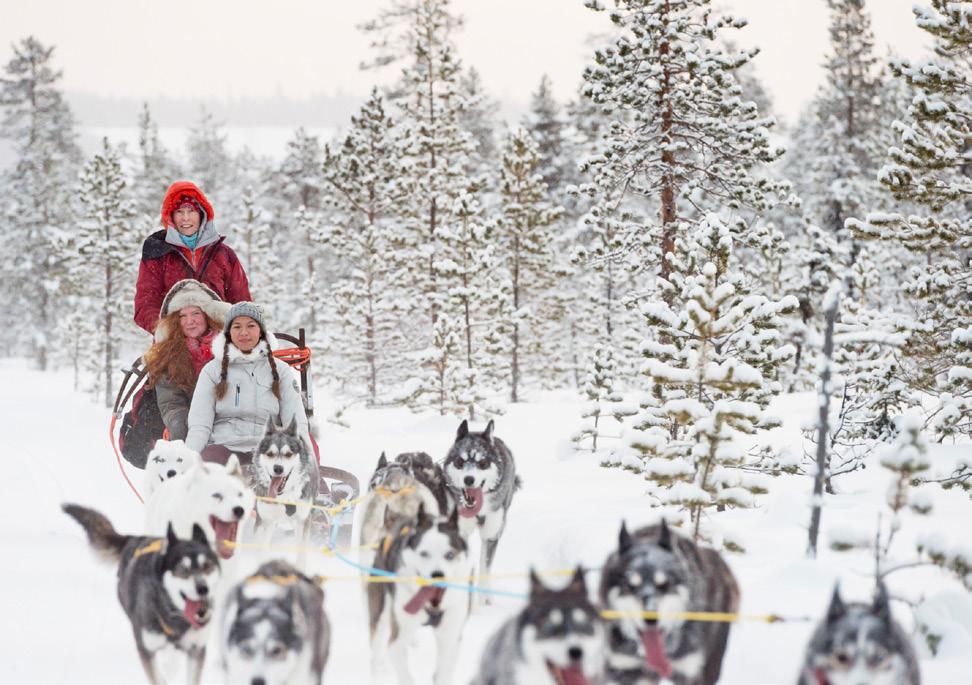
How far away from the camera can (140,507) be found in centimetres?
884

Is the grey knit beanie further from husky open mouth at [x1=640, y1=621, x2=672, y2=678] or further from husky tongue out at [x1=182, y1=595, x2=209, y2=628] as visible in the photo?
husky open mouth at [x1=640, y1=621, x2=672, y2=678]

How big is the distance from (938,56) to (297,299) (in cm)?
3455

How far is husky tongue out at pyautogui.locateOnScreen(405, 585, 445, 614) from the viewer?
3.75 m

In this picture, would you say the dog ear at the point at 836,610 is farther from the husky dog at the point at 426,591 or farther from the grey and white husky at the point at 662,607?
the husky dog at the point at 426,591

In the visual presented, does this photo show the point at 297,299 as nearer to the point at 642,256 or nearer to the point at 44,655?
the point at 642,256

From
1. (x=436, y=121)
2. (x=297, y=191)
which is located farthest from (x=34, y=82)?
(x=436, y=121)

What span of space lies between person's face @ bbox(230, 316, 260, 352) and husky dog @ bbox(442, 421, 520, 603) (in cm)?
214

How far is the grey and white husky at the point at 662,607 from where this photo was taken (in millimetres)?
3135

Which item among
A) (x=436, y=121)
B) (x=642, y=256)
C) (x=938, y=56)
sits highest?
(x=436, y=121)

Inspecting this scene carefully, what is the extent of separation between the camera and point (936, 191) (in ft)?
27.2

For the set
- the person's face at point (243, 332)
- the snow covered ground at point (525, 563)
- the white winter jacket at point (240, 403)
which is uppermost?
the person's face at point (243, 332)

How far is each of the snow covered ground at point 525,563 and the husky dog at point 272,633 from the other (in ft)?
3.21

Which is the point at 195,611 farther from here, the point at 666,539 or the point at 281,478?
the point at 281,478

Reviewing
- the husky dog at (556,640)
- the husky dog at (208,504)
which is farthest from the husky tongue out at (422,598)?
the husky dog at (208,504)
